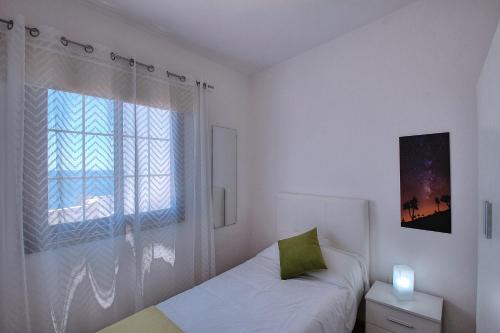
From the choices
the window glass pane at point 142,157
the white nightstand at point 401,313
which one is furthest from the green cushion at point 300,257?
the window glass pane at point 142,157

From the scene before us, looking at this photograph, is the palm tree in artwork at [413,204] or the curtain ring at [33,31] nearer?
the curtain ring at [33,31]

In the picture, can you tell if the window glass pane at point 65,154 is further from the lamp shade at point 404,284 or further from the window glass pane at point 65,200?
the lamp shade at point 404,284

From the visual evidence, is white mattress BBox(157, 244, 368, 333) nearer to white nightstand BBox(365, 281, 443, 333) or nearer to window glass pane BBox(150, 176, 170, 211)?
white nightstand BBox(365, 281, 443, 333)

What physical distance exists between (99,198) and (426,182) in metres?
2.50

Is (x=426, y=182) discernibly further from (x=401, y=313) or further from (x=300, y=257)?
(x=300, y=257)

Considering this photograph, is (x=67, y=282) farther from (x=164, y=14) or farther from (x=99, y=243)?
(x=164, y=14)

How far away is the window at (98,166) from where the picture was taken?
1.48 metres

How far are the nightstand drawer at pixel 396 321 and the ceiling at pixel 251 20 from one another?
92.5 inches

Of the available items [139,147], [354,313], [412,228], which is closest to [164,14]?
[139,147]

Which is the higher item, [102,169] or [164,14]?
[164,14]

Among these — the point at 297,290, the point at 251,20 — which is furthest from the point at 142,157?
the point at 297,290

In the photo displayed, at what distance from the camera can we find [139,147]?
1.93 meters

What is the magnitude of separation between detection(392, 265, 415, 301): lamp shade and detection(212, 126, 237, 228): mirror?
1748 mm

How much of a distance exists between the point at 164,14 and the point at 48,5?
76 cm
